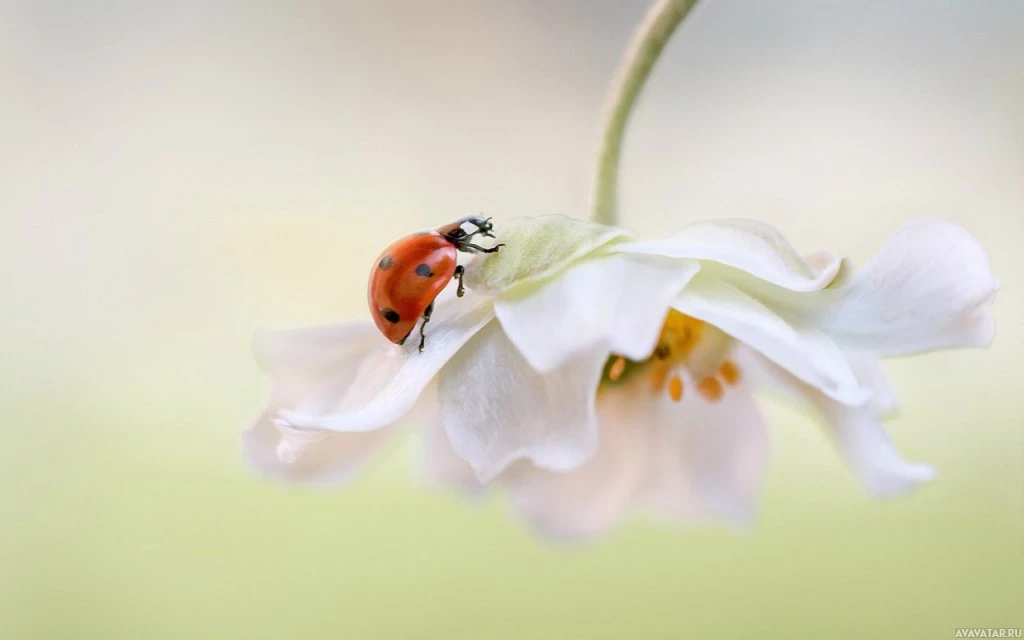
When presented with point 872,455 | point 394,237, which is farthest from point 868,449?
point 394,237

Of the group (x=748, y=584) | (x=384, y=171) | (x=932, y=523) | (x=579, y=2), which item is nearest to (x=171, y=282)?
(x=384, y=171)

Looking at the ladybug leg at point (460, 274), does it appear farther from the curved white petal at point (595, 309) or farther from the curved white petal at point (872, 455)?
the curved white petal at point (872, 455)

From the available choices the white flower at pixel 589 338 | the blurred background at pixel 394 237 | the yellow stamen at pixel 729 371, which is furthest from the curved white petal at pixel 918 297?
the blurred background at pixel 394 237

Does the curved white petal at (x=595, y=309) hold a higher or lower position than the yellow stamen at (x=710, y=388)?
higher

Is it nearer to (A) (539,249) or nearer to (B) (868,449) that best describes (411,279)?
(A) (539,249)

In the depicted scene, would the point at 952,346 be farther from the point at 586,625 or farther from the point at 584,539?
the point at 586,625

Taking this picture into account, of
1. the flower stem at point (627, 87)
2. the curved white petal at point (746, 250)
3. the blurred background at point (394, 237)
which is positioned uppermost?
the flower stem at point (627, 87)
